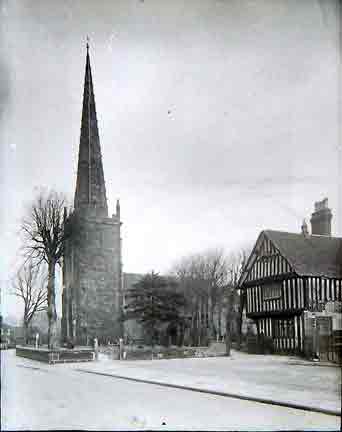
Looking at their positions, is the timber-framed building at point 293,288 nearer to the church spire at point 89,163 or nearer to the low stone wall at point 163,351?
the low stone wall at point 163,351

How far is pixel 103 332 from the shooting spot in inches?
323

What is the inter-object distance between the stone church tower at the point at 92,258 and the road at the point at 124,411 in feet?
6.42

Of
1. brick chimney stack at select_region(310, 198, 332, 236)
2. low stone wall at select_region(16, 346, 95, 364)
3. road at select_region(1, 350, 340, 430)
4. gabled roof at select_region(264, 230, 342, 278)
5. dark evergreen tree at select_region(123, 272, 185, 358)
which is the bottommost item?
low stone wall at select_region(16, 346, 95, 364)

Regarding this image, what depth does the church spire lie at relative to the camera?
6199 millimetres

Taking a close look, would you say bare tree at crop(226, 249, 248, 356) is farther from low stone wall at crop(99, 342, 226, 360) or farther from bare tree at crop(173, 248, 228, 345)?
low stone wall at crop(99, 342, 226, 360)

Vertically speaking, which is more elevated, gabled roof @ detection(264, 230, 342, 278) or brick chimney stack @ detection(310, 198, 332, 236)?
brick chimney stack @ detection(310, 198, 332, 236)

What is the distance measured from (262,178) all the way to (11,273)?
3446 millimetres

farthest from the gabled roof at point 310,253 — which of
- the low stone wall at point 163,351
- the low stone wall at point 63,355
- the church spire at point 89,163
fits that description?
the low stone wall at point 63,355

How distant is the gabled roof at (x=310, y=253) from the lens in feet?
33.3

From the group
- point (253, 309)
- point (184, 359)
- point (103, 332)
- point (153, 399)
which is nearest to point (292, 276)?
point (253, 309)

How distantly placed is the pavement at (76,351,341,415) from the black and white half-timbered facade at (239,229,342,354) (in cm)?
97

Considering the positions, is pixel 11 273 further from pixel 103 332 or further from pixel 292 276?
pixel 292 276

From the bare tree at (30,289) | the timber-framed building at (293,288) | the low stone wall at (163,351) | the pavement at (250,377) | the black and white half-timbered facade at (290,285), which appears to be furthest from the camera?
the black and white half-timbered facade at (290,285)

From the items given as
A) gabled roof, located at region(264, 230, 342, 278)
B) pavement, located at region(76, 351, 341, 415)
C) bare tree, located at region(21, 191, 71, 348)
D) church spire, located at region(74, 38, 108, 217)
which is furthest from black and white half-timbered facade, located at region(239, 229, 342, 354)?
bare tree, located at region(21, 191, 71, 348)
